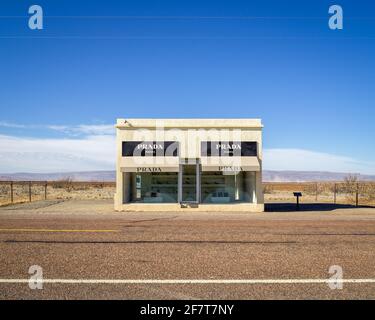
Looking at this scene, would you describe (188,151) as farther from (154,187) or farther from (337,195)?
(337,195)

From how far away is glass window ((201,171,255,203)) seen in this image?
26328mm

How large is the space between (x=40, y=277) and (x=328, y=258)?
5.48 m

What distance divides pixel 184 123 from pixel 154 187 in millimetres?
5406

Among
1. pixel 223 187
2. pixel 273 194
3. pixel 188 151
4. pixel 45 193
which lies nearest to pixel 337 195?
pixel 273 194

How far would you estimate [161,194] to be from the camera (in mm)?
26328

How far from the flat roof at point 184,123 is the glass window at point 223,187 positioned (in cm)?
382

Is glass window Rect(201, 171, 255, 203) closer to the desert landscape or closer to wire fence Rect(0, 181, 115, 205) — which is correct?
the desert landscape

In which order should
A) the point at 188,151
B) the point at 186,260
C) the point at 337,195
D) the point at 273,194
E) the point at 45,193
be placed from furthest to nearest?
the point at 273,194, the point at 337,195, the point at 45,193, the point at 188,151, the point at 186,260

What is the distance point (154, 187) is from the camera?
26.7 m

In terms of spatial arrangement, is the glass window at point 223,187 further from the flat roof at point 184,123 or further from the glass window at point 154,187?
the flat roof at point 184,123

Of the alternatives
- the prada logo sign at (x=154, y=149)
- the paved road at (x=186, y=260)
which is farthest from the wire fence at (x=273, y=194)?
the paved road at (x=186, y=260)

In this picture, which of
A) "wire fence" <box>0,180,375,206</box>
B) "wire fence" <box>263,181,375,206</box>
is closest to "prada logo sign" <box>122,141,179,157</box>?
"wire fence" <box>0,180,375,206</box>

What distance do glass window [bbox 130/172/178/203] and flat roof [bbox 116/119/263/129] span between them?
3.75 metres
